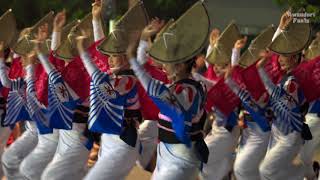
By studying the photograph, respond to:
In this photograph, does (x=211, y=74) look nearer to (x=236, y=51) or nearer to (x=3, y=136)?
(x=236, y=51)

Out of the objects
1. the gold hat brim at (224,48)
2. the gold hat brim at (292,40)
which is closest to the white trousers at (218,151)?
the gold hat brim at (224,48)

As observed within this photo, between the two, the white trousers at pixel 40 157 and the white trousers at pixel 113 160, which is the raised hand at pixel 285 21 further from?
the white trousers at pixel 40 157

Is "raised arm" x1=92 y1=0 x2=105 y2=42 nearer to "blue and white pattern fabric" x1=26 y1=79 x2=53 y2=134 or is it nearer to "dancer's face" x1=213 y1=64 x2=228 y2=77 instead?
"blue and white pattern fabric" x1=26 y1=79 x2=53 y2=134

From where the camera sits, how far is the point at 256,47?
841 cm

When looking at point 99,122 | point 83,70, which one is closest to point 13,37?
point 83,70

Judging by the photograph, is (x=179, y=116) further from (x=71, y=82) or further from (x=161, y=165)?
(x=71, y=82)

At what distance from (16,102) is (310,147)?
11.4ft

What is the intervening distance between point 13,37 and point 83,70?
156 cm

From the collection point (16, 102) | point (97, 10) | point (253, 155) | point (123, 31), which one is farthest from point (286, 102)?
point (16, 102)

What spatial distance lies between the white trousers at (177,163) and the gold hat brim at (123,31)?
1089mm

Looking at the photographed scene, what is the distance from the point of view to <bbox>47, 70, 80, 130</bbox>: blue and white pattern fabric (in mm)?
7031

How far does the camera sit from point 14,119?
805 cm

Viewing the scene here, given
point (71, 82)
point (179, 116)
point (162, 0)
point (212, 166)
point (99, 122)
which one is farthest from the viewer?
point (162, 0)

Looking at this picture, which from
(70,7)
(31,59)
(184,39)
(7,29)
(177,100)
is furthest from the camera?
(70,7)
